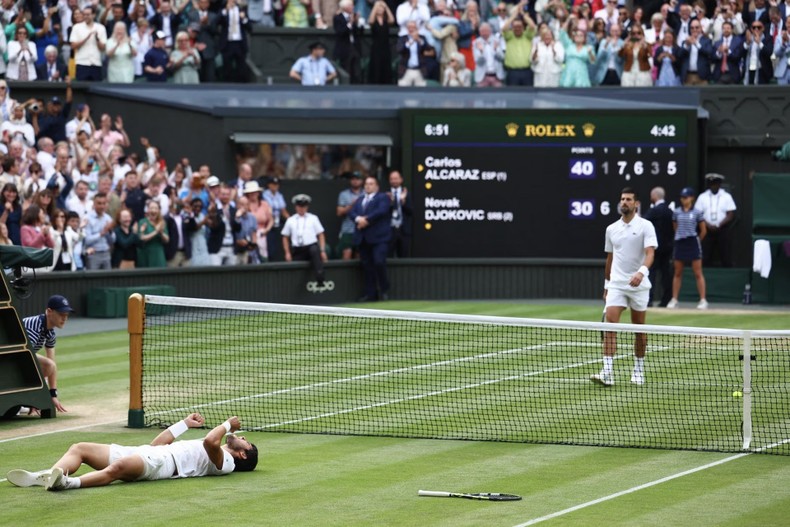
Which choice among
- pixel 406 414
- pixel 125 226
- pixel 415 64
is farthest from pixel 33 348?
pixel 415 64

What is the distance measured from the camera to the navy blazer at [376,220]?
92.2 feet

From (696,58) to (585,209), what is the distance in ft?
15.0

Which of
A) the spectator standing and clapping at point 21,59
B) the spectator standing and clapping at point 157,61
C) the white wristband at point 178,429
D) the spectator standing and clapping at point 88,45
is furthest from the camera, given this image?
the spectator standing and clapping at point 157,61

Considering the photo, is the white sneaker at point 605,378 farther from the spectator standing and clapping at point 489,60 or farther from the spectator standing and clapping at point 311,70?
the spectator standing and clapping at point 311,70

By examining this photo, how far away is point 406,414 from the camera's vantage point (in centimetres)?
1579

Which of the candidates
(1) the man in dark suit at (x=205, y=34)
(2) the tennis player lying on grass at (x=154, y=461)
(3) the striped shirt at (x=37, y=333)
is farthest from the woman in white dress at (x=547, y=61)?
(2) the tennis player lying on grass at (x=154, y=461)

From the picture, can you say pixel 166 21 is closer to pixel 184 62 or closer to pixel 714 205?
pixel 184 62

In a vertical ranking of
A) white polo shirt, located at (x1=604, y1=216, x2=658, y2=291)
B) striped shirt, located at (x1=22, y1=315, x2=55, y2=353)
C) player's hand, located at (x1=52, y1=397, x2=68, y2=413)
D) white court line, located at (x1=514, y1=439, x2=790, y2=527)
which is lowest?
white court line, located at (x1=514, y1=439, x2=790, y2=527)

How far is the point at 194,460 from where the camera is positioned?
12352mm

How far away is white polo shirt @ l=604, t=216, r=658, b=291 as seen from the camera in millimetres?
17391

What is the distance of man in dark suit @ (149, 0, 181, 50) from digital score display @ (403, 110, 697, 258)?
5.46 m

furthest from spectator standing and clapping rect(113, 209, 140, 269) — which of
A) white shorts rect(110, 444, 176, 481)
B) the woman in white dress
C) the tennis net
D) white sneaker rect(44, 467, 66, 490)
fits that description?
white sneaker rect(44, 467, 66, 490)

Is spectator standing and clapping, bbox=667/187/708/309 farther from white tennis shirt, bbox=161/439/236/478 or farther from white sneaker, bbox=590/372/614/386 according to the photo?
white tennis shirt, bbox=161/439/236/478

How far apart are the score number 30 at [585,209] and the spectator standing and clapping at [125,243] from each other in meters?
8.40
